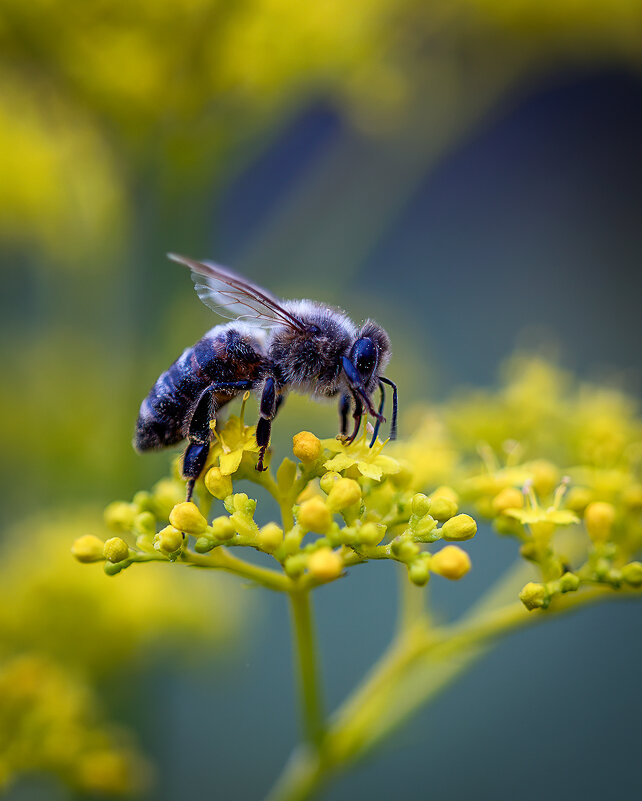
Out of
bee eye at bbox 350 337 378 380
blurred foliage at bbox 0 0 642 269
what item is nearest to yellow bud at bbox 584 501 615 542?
bee eye at bbox 350 337 378 380

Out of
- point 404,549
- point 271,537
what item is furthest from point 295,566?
point 404,549

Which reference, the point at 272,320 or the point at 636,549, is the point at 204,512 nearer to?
the point at 272,320

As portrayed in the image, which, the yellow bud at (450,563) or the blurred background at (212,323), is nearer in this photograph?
the yellow bud at (450,563)

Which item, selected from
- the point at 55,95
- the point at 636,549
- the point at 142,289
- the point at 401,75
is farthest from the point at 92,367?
the point at 636,549

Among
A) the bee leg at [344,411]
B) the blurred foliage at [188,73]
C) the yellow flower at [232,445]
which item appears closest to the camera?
the yellow flower at [232,445]

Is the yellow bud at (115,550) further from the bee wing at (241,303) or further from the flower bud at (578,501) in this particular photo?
the flower bud at (578,501)

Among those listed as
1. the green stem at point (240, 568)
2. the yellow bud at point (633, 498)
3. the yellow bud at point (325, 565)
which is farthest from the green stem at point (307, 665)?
the yellow bud at point (633, 498)
